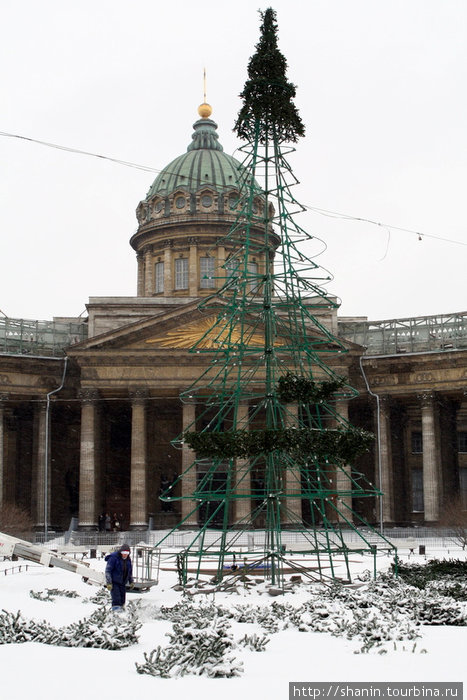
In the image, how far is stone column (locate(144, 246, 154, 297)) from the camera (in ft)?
265

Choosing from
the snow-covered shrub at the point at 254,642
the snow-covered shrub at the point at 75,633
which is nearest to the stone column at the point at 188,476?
the snow-covered shrub at the point at 75,633

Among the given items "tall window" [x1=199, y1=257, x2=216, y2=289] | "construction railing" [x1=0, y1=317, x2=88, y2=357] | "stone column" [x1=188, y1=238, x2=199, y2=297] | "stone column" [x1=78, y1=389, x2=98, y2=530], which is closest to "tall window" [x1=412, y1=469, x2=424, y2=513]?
"tall window" [x1=199, y1=257, x2=216, y2=289]

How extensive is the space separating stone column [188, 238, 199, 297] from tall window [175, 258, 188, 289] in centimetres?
67

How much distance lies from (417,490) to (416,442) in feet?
11.2

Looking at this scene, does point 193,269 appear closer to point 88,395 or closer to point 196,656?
point 88,395

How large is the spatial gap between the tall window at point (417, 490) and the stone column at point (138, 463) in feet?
64.6

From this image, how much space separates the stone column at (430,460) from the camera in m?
62.7

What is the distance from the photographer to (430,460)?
207 feet

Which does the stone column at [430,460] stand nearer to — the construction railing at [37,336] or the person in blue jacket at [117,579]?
the construction railing at [37,336]

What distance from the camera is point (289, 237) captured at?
90.6ft

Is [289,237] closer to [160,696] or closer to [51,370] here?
[160,696]

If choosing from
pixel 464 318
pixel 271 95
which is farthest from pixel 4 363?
pixel 271 95

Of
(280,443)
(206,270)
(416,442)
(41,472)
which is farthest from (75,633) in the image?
A: (206,270)

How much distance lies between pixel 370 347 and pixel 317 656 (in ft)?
174
